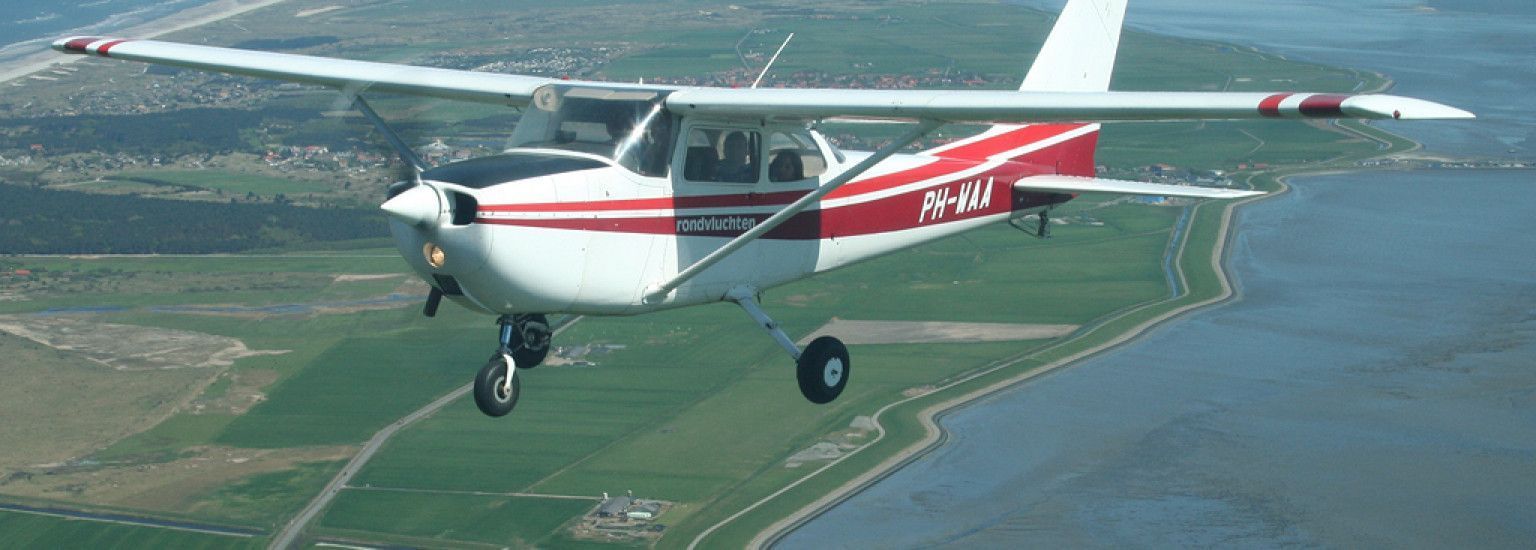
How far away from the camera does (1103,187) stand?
20.0 metres

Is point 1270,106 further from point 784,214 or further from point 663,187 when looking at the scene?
point 663,187

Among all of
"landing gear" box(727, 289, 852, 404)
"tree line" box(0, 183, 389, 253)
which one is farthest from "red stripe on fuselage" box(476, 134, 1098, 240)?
"tree line" box(0, 183, 389, 253)

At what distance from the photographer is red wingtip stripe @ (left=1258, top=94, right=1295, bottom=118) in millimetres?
13609

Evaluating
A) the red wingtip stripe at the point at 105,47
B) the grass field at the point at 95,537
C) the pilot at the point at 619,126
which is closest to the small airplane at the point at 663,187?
the pilot at the point at 619,126

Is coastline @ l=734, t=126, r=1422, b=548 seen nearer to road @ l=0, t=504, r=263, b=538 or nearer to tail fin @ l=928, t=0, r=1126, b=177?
road @ l=0, t=504, r=263, b=538

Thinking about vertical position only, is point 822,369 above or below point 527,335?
below

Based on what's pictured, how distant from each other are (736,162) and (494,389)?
10.2 feet

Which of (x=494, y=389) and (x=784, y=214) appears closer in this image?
(x=494, y=389)

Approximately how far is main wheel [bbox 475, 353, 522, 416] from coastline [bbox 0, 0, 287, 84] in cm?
11109

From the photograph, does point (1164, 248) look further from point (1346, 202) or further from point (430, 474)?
point (430, 474)

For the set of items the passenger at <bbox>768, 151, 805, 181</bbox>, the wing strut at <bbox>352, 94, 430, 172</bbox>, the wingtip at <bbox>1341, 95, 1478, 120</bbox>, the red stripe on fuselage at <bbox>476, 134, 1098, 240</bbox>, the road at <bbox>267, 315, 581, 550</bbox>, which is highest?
the wingtip at <bbox>1341, 95, 1478, 120</bbox>

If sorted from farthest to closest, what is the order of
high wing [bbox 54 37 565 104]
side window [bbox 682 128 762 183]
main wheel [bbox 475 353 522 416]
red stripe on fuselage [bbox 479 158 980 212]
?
high wing [bbox 54 37 565 104] → side window [bbox 682 128 762 183] → main wheel [bbox 475 353 522 416] → red stripe on fuselage [bbox 479 158 980 212]

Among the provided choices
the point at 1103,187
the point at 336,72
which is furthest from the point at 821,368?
the point at 336,72

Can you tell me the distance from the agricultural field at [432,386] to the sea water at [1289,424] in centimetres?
269
